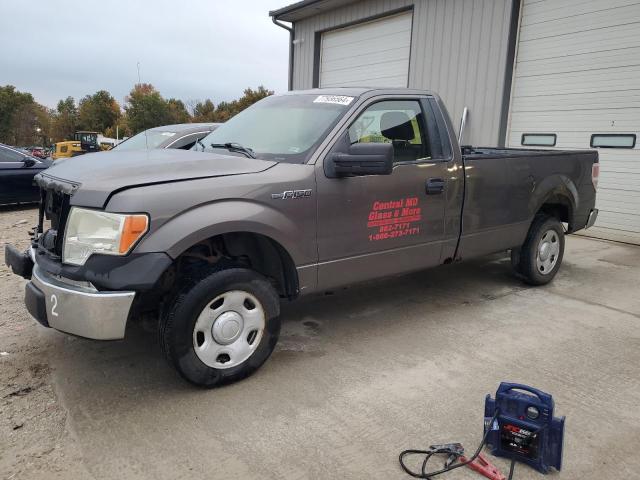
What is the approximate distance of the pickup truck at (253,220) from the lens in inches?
107

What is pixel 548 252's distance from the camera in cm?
542

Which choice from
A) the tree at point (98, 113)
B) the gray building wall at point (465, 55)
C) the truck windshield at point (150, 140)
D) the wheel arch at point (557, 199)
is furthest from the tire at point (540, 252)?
the tree at point (98, 113)

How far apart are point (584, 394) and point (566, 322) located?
1.37m

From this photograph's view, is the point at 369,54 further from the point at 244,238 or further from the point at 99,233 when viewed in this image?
the point at 99,233

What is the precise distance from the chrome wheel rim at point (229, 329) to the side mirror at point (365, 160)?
1039 millimetres

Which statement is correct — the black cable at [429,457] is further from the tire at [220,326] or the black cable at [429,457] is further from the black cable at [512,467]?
the tire at [220,326]

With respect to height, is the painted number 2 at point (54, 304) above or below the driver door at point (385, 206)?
below

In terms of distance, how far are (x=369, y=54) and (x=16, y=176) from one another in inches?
319

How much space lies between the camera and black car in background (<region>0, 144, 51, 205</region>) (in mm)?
9594

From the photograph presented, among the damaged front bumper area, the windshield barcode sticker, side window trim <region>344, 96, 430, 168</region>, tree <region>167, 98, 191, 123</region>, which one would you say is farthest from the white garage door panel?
tree <region>167, 98, 191, 123</region>

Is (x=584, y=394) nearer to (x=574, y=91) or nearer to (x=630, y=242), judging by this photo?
(x=630, y=242)

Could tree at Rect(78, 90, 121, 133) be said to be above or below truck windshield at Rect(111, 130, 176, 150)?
above

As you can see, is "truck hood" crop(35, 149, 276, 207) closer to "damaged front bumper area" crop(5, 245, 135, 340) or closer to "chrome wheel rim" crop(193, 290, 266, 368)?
"damaged front bumper area" crop(5, 245, 135, 340)

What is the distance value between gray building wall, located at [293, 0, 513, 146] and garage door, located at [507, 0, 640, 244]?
393mm
